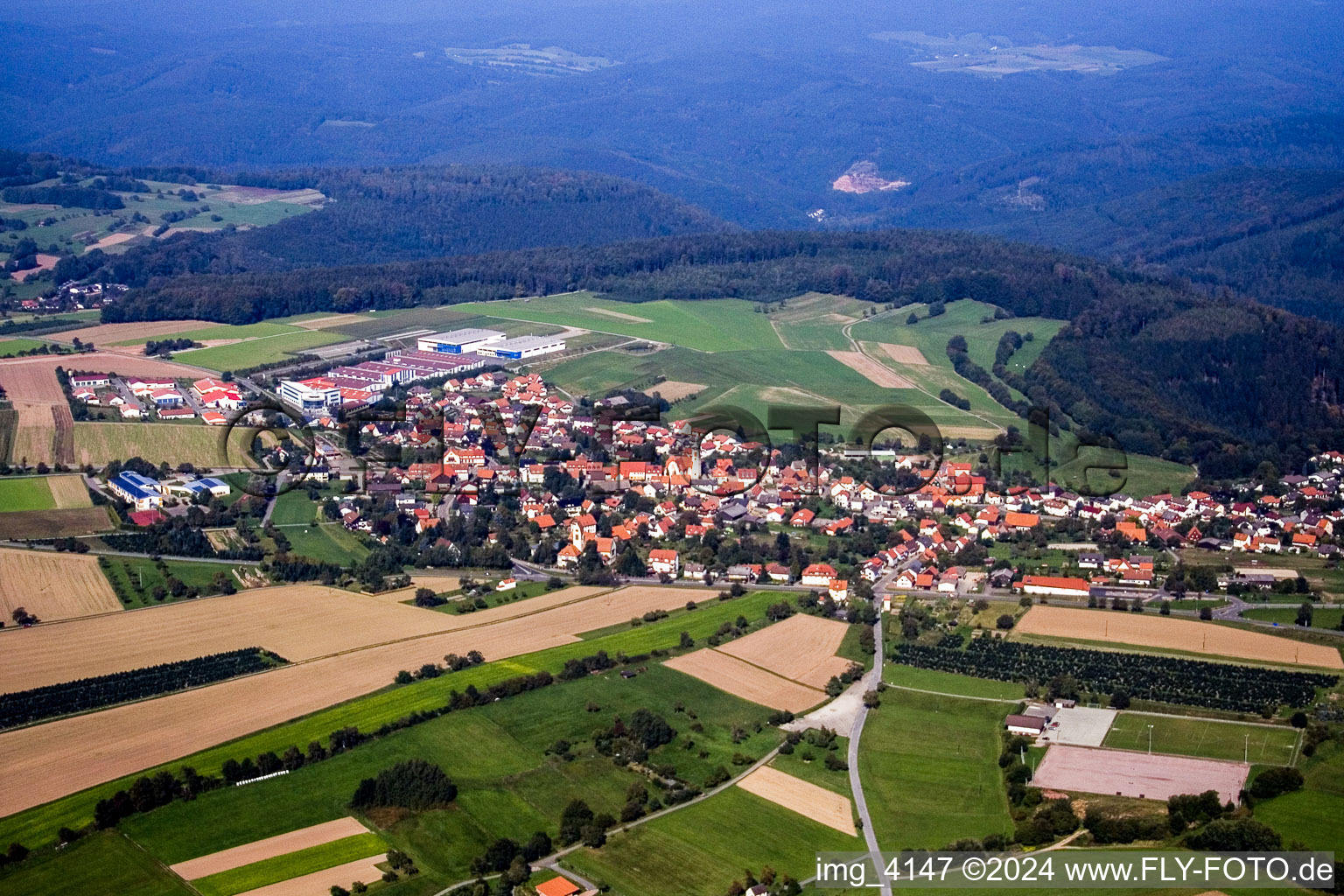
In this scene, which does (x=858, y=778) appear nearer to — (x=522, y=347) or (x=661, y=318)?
(x=522, y=347)

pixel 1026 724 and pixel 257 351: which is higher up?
pixel 1026 724

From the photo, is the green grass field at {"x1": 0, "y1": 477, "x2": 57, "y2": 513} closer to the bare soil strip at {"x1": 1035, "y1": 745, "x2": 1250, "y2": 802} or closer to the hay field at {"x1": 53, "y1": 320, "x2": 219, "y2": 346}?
the hay field at {"x1": 53, "y1": 320, "x2": 219, "y2": 346}

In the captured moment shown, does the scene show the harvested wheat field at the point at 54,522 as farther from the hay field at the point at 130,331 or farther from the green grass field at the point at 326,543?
the hay field at the point at 130,331

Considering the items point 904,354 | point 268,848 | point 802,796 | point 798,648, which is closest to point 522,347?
point 904,354

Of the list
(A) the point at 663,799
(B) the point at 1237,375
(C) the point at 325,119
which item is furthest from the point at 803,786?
(C) the point at 325,119

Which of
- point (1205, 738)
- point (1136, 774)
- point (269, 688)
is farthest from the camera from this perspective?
point (269, 688)
